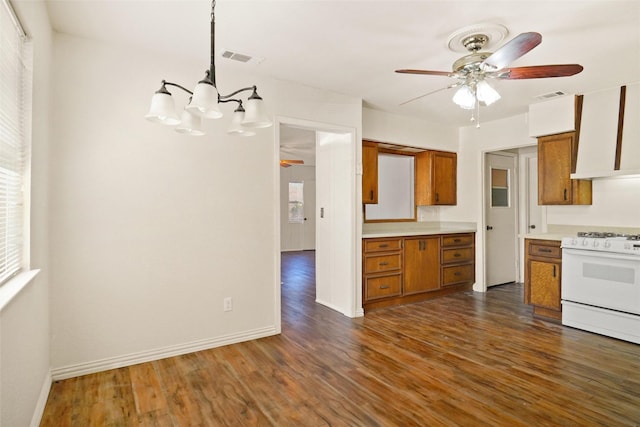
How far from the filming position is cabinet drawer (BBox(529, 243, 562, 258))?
384 cm

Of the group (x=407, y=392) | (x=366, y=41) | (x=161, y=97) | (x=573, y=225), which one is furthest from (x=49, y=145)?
(x=573, y=225)

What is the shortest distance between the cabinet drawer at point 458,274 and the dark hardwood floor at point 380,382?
1259mm

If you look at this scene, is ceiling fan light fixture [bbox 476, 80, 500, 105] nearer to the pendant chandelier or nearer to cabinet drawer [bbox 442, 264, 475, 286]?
the pendant chandelier

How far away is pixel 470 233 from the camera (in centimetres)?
523

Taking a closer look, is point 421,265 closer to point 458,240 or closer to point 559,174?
point 458,240

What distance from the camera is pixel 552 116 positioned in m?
4.13

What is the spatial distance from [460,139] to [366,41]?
3386mm

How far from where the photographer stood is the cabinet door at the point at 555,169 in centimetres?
405

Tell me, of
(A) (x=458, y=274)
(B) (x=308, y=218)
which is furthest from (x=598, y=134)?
(B) (x=308, y=218)

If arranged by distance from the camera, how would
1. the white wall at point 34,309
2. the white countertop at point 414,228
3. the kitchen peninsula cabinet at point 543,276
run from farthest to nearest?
the white countertop at point 414,228 < the kitchen peninsula cabinet at point 543,276 < the white wall at point 34,309

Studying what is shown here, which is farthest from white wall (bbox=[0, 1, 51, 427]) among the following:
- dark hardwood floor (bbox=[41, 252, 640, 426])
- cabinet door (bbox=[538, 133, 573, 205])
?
cabinet door (bbox=[538, 133, 573, 205])

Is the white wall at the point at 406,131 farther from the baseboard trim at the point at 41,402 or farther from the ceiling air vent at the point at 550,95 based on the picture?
the baseboard trim at the point at 41,402

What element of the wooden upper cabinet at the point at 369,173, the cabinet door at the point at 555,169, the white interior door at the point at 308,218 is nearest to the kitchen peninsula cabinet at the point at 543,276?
the cabinet door at the point at 555,169

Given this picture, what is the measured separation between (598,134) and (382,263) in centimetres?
275
